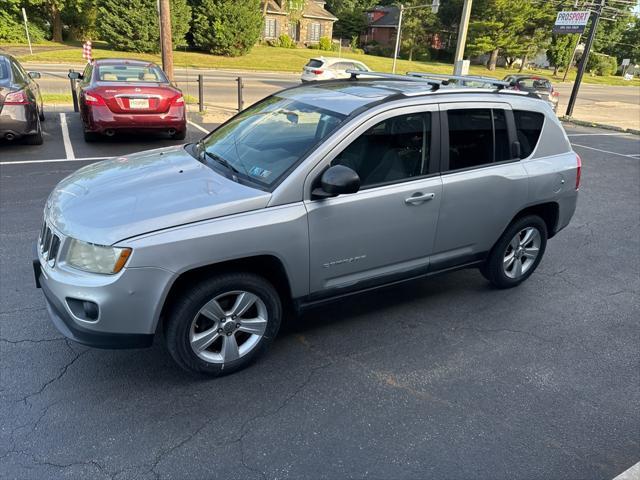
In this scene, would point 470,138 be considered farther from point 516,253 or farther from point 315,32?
point 315,32

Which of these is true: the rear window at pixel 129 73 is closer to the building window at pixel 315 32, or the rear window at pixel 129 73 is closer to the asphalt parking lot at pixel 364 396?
the asphalt parking lot at pixel 364 396

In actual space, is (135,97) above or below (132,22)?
below

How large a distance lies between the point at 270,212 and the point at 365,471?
1553mm

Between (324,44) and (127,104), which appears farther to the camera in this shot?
(324,44)

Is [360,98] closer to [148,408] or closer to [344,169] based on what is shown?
[344,169]

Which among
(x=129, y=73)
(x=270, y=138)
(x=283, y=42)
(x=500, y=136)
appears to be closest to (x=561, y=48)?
(x=283, y=42)

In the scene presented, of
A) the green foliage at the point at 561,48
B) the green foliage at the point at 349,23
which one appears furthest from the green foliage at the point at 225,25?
the green foliage at the point at 561,48

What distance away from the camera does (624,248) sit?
6125mm

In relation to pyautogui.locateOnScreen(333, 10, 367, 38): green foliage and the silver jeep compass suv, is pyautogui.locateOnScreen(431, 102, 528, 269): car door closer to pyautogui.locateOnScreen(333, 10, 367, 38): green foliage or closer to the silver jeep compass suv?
the silver jeep compass suv

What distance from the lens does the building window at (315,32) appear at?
56750 millimetres

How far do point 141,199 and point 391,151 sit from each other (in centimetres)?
175

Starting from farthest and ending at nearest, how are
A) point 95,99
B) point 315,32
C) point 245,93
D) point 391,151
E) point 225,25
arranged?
point 315,32 < point 225,25 < point 245,93 < point 95,99 < point 391,151

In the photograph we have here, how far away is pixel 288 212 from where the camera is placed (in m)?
3.15

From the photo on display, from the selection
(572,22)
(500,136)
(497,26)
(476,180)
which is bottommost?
(476,180)
